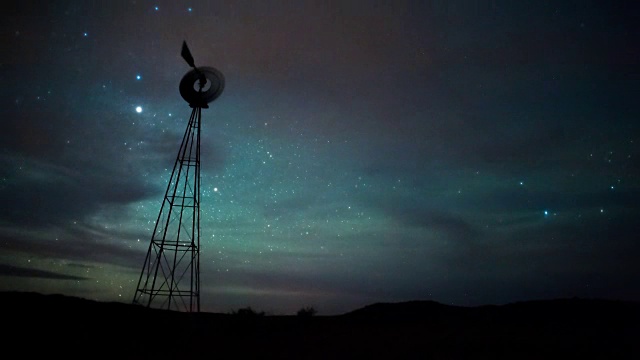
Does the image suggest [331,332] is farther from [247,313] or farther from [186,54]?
[186,54]

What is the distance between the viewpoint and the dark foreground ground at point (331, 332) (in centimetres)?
1312

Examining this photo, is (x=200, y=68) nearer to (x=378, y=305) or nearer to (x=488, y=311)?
(x=378, y=305)

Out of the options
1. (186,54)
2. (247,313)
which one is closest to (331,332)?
(247,313)

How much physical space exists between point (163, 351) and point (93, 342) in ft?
8.16

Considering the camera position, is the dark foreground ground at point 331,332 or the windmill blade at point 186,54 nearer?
the dark foreground ground at point 331,332

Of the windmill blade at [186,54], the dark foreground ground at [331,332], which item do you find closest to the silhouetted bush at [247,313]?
the dark foreground ground at [331,332]

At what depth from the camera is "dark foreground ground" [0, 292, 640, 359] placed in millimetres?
13125

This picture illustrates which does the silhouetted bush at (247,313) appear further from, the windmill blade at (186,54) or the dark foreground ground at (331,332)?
the windmill blade at (186,54)

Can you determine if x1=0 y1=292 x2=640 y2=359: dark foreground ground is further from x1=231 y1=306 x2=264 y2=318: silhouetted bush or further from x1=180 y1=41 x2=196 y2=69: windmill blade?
x1=180 y1=41 x2=196 y2=69: windmill blade

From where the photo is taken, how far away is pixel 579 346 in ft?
41.6

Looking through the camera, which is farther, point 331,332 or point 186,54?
point 186,54

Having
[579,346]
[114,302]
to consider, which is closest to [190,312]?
[114,302]

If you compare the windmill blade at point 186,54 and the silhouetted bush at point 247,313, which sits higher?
the windmill blade at point 186,54

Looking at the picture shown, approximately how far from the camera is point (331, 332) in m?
16.3
